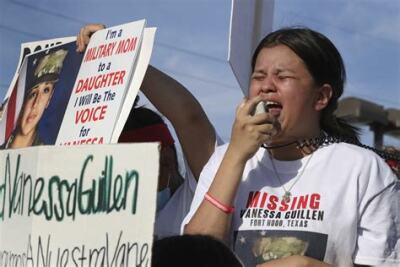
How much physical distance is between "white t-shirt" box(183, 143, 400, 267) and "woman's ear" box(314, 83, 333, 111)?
10 centimetres

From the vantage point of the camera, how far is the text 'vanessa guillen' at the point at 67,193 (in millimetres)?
1415

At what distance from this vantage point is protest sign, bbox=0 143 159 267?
137 cm

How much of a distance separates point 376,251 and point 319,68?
431mm

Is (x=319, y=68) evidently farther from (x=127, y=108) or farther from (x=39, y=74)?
(x=39, y=74)

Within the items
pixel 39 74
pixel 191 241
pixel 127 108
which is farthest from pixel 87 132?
pixel 191 241

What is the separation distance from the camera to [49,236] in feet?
5.11

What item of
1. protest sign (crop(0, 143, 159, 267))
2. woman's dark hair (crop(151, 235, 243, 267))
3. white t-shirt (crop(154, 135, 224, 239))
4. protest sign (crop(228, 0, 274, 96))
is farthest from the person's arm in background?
woman's dark hair (crop(151, 235, 243, 267))

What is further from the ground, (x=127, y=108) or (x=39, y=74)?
(x=39, y=74)

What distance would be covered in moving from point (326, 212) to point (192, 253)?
0.42 meters

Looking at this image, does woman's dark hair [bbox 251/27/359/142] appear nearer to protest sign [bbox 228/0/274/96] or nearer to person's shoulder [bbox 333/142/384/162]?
person's shoulder [bbox 333/142/384/162]

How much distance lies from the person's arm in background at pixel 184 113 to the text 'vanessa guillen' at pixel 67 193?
50cm

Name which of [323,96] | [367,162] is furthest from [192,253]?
[323,96]

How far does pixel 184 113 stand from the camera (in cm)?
211

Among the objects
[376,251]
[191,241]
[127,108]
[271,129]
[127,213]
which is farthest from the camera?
[127,108]
